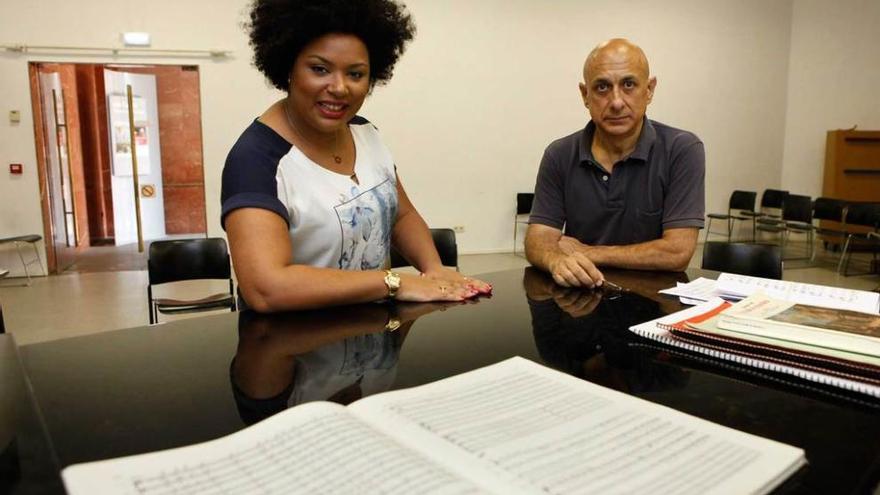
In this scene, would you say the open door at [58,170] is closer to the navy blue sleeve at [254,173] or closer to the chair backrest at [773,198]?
the navy blue sleeve at [254,173]

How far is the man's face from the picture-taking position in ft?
7.25

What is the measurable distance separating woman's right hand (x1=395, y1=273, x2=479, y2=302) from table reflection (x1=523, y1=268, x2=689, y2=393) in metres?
0.15

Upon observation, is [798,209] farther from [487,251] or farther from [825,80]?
[487,251]

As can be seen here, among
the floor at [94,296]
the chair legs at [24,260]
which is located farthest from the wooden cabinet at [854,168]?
the chair legs at [24,260]

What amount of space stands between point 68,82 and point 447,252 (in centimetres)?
704

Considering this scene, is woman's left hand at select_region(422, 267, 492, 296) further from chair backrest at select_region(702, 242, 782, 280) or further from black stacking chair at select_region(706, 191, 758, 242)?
black stacking chair at select_region(706, 191, 758, 242)

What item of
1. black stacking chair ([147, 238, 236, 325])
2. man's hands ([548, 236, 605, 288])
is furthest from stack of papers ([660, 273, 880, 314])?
black stacking chair ([147, 238, 236, 325])

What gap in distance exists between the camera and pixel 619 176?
7.52ft

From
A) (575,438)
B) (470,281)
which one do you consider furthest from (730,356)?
(470,281)

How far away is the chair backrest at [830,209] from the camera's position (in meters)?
6.78

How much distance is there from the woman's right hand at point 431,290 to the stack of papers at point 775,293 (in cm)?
49

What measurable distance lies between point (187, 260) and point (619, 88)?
7.37ft

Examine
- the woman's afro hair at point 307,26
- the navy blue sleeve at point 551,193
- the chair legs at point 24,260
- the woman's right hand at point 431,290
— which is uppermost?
the woman's afro hair at point 307,26

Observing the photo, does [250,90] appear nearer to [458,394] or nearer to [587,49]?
[587,49]
